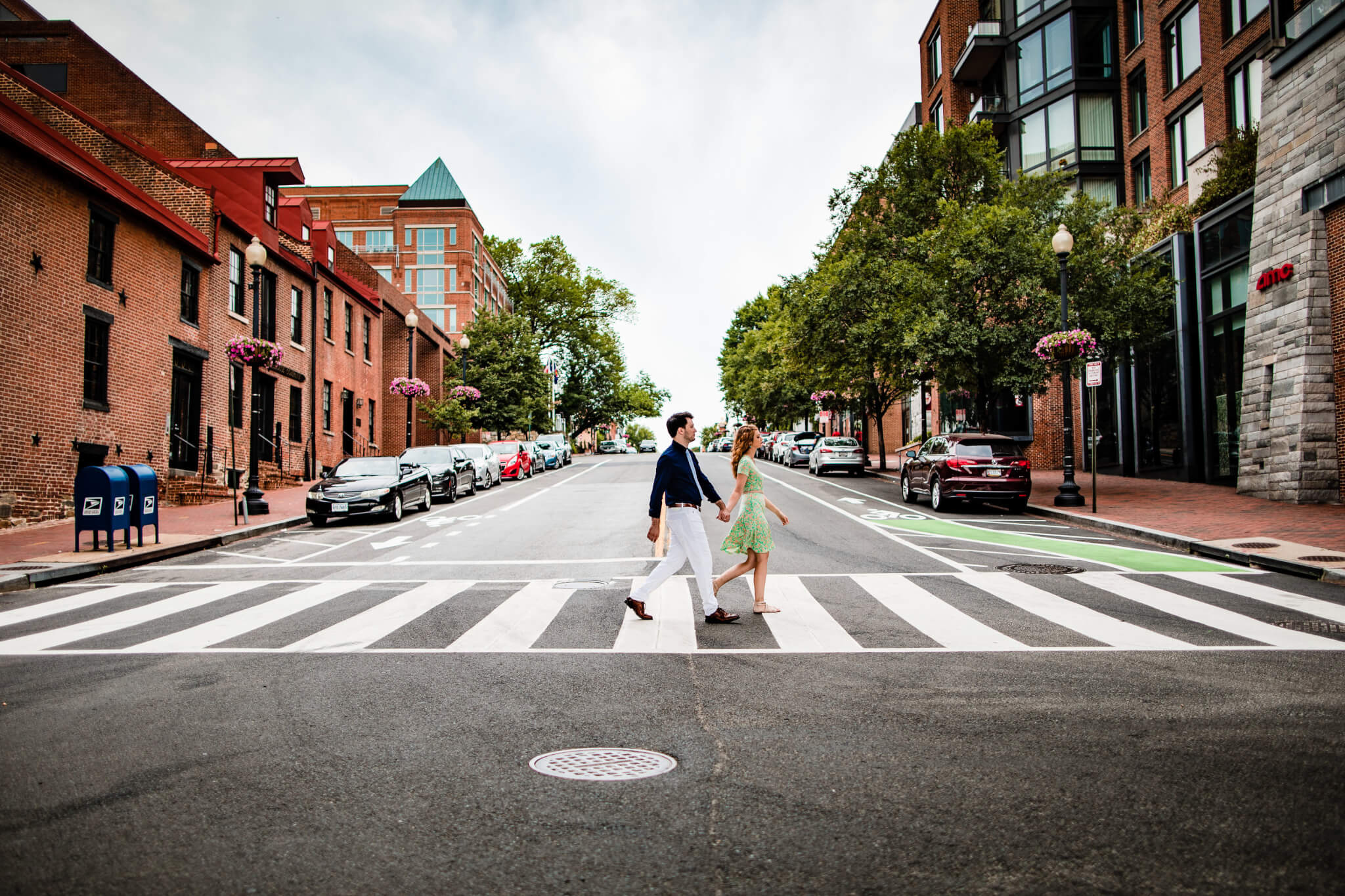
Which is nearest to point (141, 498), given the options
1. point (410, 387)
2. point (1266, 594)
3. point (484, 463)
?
point (1266, 594)

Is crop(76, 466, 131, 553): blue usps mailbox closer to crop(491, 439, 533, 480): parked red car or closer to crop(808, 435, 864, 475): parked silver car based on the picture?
crop(491, 439, 533, 480): parked red car

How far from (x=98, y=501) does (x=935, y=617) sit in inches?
456

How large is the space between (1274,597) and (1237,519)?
278 inches

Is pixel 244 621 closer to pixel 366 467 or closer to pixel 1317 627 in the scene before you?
pixel 1317 627

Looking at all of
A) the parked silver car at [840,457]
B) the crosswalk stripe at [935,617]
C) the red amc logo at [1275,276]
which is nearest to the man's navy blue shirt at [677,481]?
the crosswalk stripe at [935,617]

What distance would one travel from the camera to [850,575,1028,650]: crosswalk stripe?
23.9 ft

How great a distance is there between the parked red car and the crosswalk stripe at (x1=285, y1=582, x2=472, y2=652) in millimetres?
25109

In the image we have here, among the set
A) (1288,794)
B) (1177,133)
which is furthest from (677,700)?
(1177,133)

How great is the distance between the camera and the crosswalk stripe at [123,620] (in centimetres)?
752

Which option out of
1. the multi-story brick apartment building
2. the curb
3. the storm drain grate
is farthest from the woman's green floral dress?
the multi-story brick apartment building

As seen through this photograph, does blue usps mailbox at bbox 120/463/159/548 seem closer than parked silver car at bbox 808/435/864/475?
Yes

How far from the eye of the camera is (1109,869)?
323 centimetres

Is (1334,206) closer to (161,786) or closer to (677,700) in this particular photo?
(677,700)

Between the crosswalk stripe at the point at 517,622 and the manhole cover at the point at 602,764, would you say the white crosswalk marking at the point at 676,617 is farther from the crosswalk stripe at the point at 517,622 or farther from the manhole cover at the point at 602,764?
the manhole cover at the point at 602,764
